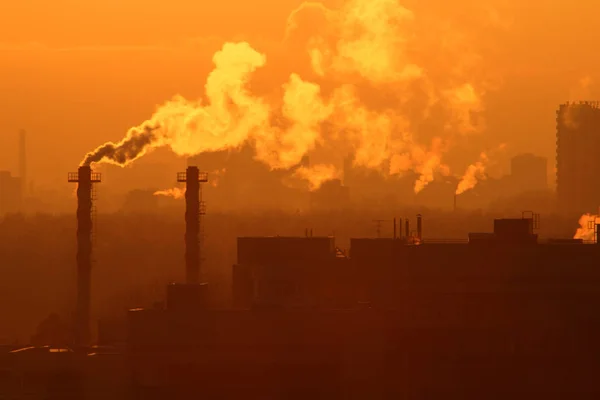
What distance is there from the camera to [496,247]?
78.0 meters

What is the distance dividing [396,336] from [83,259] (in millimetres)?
22152

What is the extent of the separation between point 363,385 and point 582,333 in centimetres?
1039

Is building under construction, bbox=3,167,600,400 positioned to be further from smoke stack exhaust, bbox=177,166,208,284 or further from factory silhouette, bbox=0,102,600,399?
smoke stack exhaust, bbox=177,166,208,284

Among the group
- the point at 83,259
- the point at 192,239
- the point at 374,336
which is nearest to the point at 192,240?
the point at 192,239

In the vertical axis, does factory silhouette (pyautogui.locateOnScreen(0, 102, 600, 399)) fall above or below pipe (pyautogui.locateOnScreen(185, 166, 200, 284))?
below

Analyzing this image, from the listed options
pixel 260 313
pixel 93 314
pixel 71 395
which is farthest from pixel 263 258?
pixel 93 314

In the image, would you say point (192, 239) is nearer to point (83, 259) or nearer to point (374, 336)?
point (83, 259)

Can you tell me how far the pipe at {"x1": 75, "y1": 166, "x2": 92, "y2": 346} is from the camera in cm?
8775

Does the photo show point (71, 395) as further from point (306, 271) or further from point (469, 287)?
point (469, 287)

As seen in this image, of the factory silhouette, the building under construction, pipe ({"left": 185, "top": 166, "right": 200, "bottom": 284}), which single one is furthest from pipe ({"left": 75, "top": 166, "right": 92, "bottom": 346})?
the building under construction

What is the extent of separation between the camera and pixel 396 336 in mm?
74500

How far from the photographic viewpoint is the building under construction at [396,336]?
72.2m

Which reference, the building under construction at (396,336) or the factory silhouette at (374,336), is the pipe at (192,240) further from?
the building under construction at (396,336)

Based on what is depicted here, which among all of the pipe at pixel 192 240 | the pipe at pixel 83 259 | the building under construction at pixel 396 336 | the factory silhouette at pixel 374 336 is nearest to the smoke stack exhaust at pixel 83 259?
the pipe at pixel 83 259
